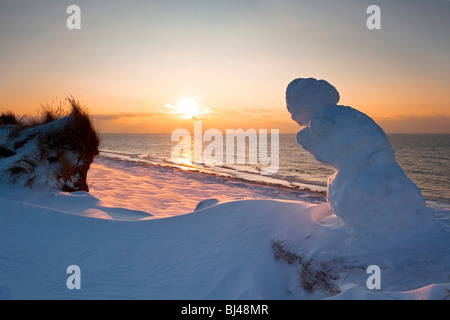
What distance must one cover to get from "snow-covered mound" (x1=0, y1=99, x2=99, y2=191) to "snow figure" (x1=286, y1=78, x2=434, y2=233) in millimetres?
7223

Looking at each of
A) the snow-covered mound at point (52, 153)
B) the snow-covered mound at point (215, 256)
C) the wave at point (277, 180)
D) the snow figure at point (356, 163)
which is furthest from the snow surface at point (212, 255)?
the wave at point (277, 180)

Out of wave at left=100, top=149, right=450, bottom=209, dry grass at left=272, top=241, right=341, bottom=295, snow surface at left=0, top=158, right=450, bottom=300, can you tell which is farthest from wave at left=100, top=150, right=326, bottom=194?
dry grass at left=272, top=241, right=341, bottom=295

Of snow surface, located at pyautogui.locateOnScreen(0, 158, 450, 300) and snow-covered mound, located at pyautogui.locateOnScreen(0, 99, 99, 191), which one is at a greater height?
snow-covered mound, located at pyautogui.locateOnScreen(0, 99, 99, 191)

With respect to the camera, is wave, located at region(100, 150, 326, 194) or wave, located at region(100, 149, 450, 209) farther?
wave, located at region(100, 150, 326, 194)

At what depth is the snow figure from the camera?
159 inches

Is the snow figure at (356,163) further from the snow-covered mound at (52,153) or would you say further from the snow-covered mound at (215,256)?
the snow-covered mound at (52,153)

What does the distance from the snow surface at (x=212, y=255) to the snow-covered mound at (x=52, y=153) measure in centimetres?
240

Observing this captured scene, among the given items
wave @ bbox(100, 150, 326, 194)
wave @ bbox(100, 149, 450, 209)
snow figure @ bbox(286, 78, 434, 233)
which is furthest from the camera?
wave @ bbox(100, 150, 326, 194)

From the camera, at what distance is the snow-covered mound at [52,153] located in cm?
763

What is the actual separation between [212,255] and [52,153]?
269 inches

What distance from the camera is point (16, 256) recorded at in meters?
4.40

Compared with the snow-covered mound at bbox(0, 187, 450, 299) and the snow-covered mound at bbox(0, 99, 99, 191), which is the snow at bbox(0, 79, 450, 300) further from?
the snow-covered mound at bbox(0, 99, 99, 191)

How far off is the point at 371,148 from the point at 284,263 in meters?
2.43
